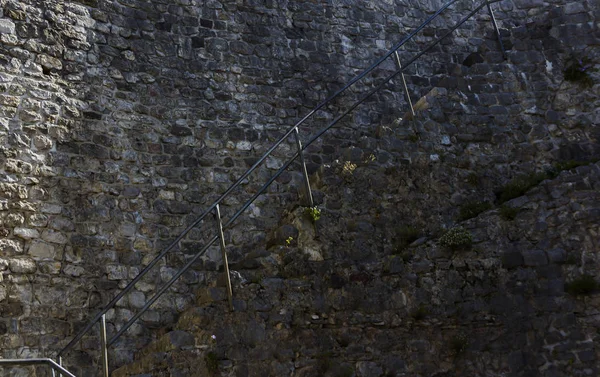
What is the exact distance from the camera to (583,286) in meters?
7.10

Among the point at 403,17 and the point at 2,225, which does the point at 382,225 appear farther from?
the point at 403,17

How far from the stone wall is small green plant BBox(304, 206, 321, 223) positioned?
20cm

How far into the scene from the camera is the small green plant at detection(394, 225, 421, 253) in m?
7.24

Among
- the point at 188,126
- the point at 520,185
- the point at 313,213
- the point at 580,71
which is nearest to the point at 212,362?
the point at 313,213

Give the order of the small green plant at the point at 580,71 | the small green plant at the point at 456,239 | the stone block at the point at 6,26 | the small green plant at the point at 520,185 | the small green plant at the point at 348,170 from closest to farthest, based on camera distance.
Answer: the small green plant at the point at 456,239 < the small green plant at the point at 348,170 < the small green plant at the point at 520,185 < the stone block at the point at 6,26 < the small green plant at the point at 580,71

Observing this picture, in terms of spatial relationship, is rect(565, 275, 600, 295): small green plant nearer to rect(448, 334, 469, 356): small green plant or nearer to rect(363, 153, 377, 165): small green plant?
rect(448, 334, 469, 356): small green plant

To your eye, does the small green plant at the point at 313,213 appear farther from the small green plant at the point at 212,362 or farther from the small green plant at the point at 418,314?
the small green plant at the point at 212,362

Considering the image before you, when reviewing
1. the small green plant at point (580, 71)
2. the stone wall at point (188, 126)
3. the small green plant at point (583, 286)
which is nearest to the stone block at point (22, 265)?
the stone wall at point (188, 126)

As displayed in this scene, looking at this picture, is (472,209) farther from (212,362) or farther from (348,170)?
(212,362)

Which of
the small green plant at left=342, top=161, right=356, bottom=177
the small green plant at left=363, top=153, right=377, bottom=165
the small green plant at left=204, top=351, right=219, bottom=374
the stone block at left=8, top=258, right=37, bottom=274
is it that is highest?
the small green plant at left=363, top=153, right=377, bottom=165

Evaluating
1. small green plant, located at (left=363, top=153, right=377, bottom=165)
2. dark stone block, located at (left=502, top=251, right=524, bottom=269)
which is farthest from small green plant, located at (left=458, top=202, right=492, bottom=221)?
small green plant, located at (left=363, top=153, right=377, bottom=165)

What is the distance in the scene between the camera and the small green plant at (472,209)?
25.0ft

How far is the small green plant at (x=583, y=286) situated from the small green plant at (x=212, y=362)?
3363 mm

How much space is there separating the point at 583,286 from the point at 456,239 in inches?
48.5
